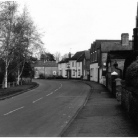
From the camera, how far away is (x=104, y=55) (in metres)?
52.5

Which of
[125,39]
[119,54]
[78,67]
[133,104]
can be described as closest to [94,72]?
[125,39]

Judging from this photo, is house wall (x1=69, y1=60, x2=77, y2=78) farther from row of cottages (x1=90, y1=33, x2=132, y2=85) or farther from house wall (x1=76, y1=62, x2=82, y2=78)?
row of cottages (x1=90, y1=33, x2=132, y2=85)

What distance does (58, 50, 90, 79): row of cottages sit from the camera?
239 feet

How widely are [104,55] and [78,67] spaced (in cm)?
2837

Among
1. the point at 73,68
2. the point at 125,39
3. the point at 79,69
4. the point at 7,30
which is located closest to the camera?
the point at 7,30

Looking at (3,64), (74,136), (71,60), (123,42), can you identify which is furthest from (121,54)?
(71,60)

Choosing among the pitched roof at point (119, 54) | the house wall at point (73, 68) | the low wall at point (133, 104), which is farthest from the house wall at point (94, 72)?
Answer: the low wall at point (133, 104)

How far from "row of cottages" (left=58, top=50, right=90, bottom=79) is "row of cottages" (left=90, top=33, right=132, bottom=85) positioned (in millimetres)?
8753

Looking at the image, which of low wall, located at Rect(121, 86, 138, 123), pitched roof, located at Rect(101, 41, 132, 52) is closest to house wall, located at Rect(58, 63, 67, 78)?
pitched roof, located at Rect(101, 41, 132, 52)

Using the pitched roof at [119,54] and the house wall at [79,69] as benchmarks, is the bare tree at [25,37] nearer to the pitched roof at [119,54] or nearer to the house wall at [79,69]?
the pitched roof at [119,54]

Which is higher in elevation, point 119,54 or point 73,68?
point 119,54

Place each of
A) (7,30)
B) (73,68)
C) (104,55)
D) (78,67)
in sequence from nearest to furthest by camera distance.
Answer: (7,30), (104,55), (78,67), (73,68)

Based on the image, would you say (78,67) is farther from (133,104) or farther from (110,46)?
(133,104)

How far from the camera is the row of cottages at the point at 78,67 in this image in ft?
239
